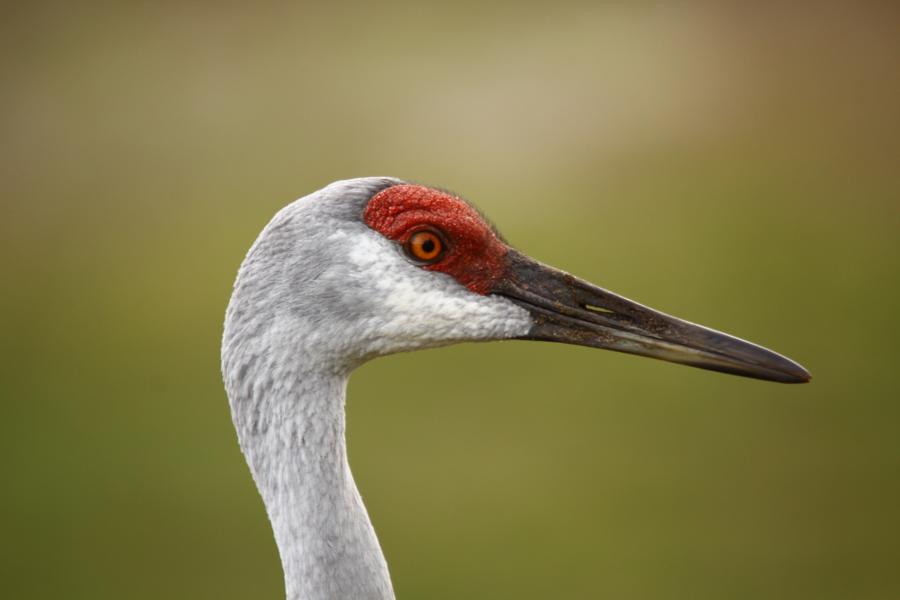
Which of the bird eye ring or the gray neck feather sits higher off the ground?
the bird eye ring

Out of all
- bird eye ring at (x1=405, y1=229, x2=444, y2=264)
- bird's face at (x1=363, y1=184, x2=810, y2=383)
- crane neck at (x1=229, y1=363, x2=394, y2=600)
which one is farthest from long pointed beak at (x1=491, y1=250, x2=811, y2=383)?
crane neck at (x1=229, y1=363, x2=394, y2=600)

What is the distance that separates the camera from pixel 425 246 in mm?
1611

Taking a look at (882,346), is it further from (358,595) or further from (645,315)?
(358,595)

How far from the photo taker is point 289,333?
1544mm

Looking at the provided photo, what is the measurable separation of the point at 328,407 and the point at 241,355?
0.56 feet

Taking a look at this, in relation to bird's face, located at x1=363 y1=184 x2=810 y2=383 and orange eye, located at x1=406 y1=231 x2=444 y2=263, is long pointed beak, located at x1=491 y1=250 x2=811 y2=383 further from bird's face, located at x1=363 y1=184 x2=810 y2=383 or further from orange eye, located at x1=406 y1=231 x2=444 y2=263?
orange eye, located at x1=406 y1=231 x2=444 y2=263

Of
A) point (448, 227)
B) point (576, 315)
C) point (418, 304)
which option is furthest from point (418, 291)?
point (576, 315)

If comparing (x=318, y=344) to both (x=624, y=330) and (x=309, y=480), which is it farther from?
(x=624, y=330)

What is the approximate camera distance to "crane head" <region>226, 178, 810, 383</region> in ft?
5.10

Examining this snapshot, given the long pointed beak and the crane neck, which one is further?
the long pointed beak

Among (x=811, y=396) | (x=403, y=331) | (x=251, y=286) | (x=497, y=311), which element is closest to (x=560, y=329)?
(x=497, y=311)

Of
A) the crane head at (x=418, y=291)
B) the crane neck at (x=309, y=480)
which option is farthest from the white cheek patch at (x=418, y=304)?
the crane neck at (x=309, y=480)

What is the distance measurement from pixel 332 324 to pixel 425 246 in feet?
0.69

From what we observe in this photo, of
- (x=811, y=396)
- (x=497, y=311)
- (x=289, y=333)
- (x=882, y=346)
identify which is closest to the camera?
(x=289, y=333)
